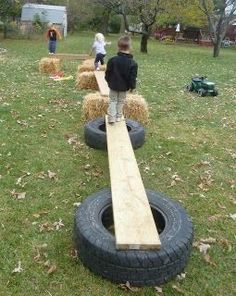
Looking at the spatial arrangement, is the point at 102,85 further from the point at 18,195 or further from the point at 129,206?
the point at 129,206

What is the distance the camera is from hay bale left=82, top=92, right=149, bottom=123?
8.85 metres

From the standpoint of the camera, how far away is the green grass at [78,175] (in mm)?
4215

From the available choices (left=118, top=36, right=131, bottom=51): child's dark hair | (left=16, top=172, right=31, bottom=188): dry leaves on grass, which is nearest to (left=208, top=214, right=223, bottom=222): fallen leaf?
(left=16, top=172, right=31, bottom=188): dry leaves on grass

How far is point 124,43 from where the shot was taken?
692 cm

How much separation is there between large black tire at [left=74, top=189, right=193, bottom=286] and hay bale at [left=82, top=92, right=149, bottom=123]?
456cm

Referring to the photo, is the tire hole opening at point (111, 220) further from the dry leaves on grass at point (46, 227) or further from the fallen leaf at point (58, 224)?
the dry leaves on grass at point (46, 227)

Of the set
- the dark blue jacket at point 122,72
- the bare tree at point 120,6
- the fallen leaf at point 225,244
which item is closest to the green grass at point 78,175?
the fallen leaf at point 225,244

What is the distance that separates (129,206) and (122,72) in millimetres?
3451

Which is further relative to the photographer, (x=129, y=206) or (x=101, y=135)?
(x=101, y=135)

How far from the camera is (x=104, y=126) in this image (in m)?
8.14

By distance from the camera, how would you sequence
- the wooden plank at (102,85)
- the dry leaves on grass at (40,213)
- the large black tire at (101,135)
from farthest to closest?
the wooden plank at (102,85)
the large black tire at (101,135)
the dry leaves on grass at (40,213)

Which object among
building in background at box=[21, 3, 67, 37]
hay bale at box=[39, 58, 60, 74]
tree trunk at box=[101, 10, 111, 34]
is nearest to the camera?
hay bale at box=[39, 58, 60, 74]

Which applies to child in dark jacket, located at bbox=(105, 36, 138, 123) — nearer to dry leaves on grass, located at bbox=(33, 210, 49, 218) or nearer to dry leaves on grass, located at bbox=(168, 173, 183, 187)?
dry leaves on grass, located at bbox=(168, 173, 183, 187)

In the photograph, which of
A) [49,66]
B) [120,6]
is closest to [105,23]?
[120,6]
